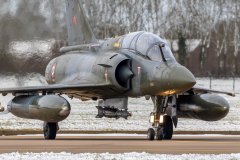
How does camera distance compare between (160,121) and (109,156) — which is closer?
(109,156)

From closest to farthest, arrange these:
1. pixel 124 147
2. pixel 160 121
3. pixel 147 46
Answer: pixel 124 147, pixel 160 121, pixel 147 46

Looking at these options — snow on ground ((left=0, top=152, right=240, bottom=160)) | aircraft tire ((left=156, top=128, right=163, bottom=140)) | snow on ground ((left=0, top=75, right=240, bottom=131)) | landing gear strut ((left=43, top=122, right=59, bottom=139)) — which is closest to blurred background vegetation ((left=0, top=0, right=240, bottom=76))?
snow on ground ((left=0, top=75, right=240, bottom=131))

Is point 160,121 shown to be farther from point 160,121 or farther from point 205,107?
point 205,107

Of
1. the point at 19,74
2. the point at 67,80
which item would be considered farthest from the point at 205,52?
the point at 67,80

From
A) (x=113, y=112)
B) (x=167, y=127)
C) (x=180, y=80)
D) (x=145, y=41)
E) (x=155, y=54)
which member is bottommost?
(x=167, y=127)

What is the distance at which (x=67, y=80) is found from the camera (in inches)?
593

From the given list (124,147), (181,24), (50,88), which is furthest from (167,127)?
(181,24)

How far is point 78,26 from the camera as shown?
1678 centimetres

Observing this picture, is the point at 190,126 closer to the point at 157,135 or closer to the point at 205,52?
the point at 157,135

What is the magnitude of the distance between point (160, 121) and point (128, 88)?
1.27 m

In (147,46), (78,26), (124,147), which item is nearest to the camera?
(124,147)

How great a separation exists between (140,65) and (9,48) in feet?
34.6

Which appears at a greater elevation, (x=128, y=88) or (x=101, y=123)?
(x=128, y=88)

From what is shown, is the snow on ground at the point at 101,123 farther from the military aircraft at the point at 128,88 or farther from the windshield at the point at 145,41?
the windshield at the point at 145,41
